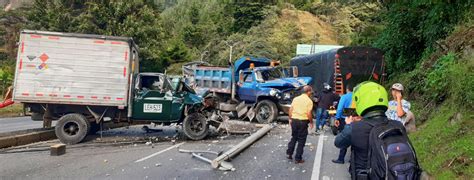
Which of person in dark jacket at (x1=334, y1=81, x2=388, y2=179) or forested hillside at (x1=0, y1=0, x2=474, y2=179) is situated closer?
person in dark jacket at (x1=334, y1=81, x2=388, y2=179)

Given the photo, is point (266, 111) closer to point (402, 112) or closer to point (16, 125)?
point (402, 112)

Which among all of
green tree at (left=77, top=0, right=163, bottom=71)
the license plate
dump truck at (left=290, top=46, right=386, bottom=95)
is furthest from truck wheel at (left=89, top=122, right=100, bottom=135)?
green tree at (left=77, top=0, right=163, bottom=71)

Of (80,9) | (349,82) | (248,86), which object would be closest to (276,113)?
(248,86)

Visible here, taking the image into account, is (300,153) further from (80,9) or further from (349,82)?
(80,9)

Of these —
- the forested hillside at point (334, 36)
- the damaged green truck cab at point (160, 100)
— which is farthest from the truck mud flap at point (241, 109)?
the forested hillside at point (334, 36)

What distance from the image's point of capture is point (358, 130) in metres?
3.21

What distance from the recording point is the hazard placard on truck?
1123 cm

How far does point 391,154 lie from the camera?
2.82 m

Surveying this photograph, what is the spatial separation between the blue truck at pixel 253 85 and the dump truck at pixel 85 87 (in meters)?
4.09

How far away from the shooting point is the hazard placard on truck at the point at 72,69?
36.9 feet

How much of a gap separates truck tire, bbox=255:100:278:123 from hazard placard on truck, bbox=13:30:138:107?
567cm

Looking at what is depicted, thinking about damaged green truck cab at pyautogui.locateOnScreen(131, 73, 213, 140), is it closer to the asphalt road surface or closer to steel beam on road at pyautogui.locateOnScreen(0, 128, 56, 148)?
the asphalt road surface

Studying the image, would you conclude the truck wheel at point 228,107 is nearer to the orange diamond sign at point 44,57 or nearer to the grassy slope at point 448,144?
the orange diamond sign at point 44,57

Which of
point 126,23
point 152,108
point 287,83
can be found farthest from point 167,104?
point 126,23
